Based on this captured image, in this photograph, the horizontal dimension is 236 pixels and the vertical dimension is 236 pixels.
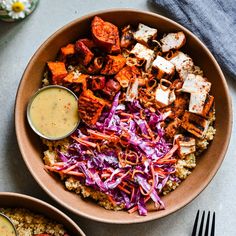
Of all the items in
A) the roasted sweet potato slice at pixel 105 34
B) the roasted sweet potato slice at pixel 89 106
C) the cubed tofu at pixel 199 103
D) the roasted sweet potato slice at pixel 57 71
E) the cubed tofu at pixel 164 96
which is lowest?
the roasted sweet potato slice at pixel 89 106

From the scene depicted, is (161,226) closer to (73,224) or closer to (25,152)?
(73,224)

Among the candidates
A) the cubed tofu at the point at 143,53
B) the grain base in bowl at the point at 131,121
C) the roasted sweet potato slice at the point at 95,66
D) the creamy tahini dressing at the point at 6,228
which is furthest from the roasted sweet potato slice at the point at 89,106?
the creamy tahini dressing at the point at 6,228

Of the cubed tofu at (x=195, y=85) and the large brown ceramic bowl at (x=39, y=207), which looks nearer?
the large brown ceramic bowl at (x=39, y=207)

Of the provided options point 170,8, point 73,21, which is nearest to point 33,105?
point 73,21

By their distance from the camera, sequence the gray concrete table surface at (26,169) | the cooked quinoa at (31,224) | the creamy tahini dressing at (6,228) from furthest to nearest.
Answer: the gray concrete table surface at (26,169) → the cooked quinoa at (31,224) → the creamy tahini dressing at (6,228)

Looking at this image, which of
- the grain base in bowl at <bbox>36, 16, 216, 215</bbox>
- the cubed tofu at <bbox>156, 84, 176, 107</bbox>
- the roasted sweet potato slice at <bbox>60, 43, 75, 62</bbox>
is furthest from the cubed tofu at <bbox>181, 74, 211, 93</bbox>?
the roasted sweet potato slice at <bbox>60, 43, 75, 62</bbox>

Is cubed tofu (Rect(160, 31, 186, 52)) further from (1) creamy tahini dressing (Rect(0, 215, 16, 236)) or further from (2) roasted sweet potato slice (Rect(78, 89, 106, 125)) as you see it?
(1) creamy tahini dressing (Rect(0, 215, 16, 236))

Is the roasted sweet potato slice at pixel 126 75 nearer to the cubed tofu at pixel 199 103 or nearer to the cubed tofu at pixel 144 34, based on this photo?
the cubed tofu at pixel 144 34

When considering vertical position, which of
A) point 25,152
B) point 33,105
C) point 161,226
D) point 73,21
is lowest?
point 161,226
